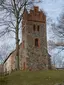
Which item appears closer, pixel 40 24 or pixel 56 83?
pixel 56 83

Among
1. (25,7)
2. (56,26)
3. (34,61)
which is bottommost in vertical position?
(34,61)

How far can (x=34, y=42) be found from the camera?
50156mm

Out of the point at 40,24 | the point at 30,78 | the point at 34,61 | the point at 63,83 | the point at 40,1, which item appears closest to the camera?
the point at 63,83

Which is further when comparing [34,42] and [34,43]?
[34,42]

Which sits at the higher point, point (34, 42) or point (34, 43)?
point (34, 42)

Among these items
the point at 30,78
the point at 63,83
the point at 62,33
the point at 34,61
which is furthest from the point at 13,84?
the point at 34,61

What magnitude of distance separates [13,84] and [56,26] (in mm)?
20194

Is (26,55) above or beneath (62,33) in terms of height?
beneath

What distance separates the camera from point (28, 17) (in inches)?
1966

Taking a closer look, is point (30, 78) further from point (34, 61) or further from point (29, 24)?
point (29, 24)

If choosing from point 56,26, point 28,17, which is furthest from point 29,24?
point 56,26

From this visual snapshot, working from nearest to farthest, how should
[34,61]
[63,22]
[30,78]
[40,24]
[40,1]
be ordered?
[30,78]
[40,1]
[63,22]
[34,61]
[40,24]

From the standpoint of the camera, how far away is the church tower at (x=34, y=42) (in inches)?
1890

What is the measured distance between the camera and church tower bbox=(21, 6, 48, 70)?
157ft
